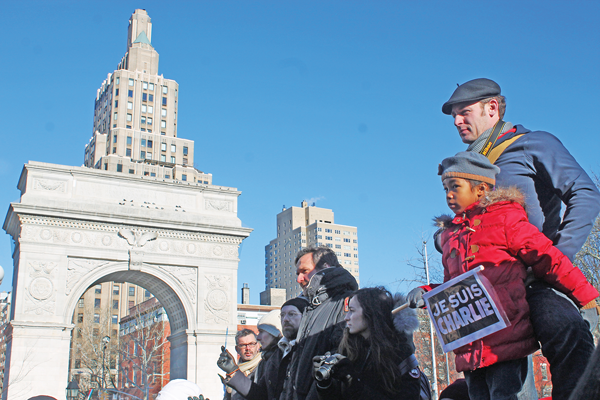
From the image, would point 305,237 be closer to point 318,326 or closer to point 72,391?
point 72,391

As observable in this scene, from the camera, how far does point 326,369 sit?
2793 mm

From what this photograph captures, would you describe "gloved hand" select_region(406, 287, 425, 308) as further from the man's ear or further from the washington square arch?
the washington square arch

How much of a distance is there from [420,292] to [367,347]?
28.5 inches

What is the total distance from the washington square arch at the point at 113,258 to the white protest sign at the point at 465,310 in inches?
791

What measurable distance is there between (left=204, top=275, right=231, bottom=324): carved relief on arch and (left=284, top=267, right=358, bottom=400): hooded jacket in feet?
64.6

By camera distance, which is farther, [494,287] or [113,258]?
[113,258]

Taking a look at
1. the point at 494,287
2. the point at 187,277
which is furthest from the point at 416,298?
the point at 187,277

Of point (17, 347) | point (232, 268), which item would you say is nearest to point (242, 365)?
point (17, 347)

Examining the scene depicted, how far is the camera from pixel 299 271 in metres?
4.66

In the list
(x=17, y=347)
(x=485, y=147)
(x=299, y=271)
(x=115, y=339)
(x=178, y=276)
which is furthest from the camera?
(x=115, y=339)

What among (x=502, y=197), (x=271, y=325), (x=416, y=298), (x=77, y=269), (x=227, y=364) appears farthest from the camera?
(x=77, y=269)

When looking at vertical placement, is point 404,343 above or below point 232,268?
below

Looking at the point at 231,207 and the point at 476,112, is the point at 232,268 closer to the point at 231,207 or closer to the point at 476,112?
the point at 231,207

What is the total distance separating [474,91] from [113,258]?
68.5 ft
